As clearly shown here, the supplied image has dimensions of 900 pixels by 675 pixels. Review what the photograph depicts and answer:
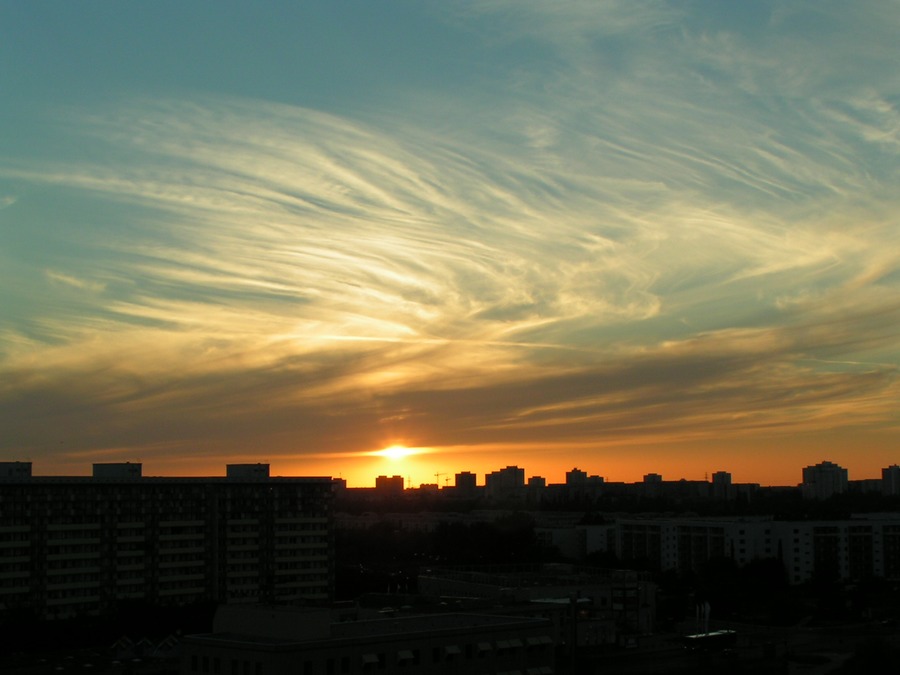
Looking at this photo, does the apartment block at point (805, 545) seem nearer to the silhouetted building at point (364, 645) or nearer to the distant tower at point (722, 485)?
the silhouetted building at point (364, 645)

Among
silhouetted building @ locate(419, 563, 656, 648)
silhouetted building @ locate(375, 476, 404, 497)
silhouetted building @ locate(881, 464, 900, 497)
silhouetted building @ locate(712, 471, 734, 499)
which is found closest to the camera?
silhouetted building @ locate(419, 563, 656, 648)

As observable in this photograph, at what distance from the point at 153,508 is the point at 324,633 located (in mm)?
15863

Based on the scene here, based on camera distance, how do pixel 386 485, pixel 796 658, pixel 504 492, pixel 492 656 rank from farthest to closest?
pixel 386 485
pixel 504 492
pixel 796 658
pixel 492 656

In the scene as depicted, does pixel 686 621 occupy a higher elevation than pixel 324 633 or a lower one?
lower

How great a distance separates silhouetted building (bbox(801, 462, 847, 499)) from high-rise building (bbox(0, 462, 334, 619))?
61686 millimetres

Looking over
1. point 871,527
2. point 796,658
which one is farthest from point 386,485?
point 796,658

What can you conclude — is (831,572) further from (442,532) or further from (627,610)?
(442,532)

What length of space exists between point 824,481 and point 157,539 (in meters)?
69.0

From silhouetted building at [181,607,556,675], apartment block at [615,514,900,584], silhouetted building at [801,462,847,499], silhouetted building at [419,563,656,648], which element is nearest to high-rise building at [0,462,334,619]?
silhouetted building at [419,563,656,648]

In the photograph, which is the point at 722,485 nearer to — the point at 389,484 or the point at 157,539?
the point at 389,484

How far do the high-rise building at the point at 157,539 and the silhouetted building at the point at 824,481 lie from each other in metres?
61.7

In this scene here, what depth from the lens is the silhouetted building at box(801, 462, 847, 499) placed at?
85.5 metres

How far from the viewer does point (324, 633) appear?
13.5m

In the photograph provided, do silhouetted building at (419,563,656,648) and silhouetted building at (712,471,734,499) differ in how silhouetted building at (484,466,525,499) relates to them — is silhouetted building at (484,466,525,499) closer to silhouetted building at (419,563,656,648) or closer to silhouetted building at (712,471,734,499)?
silhouetted building at (712,471,734,499)
